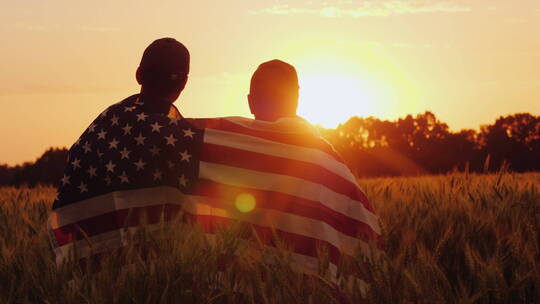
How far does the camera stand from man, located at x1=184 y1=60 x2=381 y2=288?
12.0ft

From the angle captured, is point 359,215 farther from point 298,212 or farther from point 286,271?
point 286,271

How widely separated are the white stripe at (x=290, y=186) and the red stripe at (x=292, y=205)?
0.09ft

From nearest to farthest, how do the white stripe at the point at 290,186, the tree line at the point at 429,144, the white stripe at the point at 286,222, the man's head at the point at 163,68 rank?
the white stripe at the point at 286,222, the white stripe at the point at 290,186, the man's head at the point at 163,68, the tree line at the point at 429,144

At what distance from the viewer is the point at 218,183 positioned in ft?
12.5

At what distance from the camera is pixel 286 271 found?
7.73 ft

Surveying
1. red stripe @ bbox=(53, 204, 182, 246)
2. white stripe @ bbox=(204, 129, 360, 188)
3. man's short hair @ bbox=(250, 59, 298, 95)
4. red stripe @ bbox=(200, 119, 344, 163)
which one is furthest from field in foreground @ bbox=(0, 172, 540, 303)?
man's short hair @ bbox=(250, 59, 298, 95)

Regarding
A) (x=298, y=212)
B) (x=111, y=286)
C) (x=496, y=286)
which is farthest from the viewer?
(x=298, y=212)

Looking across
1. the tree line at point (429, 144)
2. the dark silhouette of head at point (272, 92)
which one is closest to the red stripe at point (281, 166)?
the dark silhouette of head at point (272, 92)

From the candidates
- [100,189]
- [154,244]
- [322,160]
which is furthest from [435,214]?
[100,189]

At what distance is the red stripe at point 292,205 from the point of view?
12.1ft

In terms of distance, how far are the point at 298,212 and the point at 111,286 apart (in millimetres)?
1478

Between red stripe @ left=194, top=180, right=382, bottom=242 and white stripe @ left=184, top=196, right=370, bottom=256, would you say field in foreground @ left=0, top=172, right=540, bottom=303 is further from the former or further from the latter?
white stripe @ left=184, top=196, right=370, bottom=256

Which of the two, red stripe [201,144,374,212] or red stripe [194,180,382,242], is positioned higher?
red stripe [201,144,374,212]

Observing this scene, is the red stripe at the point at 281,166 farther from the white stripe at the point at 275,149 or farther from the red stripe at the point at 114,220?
the red stripe at the point at 114,220
